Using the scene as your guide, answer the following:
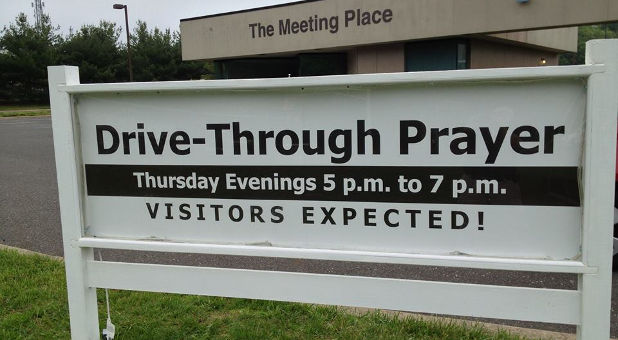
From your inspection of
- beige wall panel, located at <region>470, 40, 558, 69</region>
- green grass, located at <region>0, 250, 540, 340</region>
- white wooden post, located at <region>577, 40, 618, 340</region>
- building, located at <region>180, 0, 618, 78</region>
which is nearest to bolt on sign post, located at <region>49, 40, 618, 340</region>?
white wooden post, located at <region>577, 40, 618, 340</region>

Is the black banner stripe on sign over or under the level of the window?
under

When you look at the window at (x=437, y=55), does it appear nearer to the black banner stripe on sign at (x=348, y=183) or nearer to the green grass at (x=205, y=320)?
the green grass at (x=205, y=320)

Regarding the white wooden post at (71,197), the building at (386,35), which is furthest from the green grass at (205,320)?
the building at (386,35)

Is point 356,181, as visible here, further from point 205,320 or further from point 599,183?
point 205,320

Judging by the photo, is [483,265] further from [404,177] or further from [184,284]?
[184,284]

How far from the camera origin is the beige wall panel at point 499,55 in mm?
21516

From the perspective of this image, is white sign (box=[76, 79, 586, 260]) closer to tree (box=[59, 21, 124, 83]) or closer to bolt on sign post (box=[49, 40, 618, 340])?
bolt on sign post (box=[49, 40, 618, 340])

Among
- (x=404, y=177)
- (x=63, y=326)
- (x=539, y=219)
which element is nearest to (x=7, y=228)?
(x=63, y=326)

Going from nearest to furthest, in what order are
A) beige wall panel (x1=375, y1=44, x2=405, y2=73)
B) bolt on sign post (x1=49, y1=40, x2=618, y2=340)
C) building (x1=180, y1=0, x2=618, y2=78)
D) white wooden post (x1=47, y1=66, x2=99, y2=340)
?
1. bolt on sign post (x1=49, y1=40, x2=618, y2=340)
2. white wooden post (x1=47, y1=66, x2=99, y2=340)
3. building (x1=180, y1=0, x2=618, y2=78)
4. beige wall panel (x1=375, y1=44, x2=405, y2=73)

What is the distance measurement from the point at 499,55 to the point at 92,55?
4023cm

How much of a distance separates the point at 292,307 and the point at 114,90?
1.82 meters

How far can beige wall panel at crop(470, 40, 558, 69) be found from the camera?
21516 millimetres

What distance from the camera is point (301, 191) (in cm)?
241

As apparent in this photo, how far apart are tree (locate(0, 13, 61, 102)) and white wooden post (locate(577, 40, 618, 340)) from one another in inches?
2004
